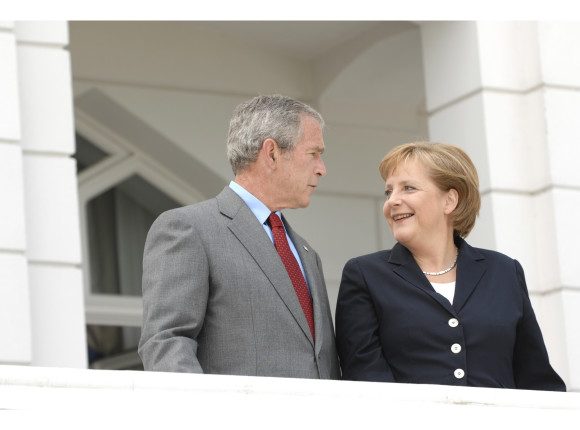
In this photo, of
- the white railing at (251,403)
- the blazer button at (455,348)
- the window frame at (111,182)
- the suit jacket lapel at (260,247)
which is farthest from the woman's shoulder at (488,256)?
the window frame at (111,182)

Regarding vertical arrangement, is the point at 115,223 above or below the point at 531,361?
above

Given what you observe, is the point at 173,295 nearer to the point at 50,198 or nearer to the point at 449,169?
the point at 449,169

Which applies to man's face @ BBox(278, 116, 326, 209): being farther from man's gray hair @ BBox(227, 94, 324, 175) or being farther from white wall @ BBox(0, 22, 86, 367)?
white wall @ BBox(0, 22, 86, 367)

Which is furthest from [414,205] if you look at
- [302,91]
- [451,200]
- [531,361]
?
[302,91]

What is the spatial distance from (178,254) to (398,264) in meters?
0.77

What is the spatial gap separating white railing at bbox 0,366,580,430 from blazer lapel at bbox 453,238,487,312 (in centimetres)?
65

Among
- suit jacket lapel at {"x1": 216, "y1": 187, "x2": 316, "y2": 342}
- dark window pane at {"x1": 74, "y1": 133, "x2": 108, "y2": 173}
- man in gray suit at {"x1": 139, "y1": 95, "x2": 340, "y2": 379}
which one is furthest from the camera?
dark window pane at {"x1": 74, "y1": 133, "x2": 108, "y2": 173}

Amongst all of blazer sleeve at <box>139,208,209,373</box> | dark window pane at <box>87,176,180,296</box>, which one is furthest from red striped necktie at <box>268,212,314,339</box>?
dark window pane at <box>87,176,180,296</box>

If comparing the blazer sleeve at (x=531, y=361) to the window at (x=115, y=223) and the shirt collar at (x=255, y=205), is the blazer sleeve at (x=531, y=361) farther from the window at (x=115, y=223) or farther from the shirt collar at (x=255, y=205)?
the window at (x=115, y=223)

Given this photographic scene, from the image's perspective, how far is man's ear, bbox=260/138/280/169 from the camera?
184 inches

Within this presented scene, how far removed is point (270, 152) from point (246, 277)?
46 cm

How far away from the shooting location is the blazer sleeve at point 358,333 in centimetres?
454

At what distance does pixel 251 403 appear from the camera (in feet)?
12.6

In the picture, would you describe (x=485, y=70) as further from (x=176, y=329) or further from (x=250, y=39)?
(x=176, y=329)
